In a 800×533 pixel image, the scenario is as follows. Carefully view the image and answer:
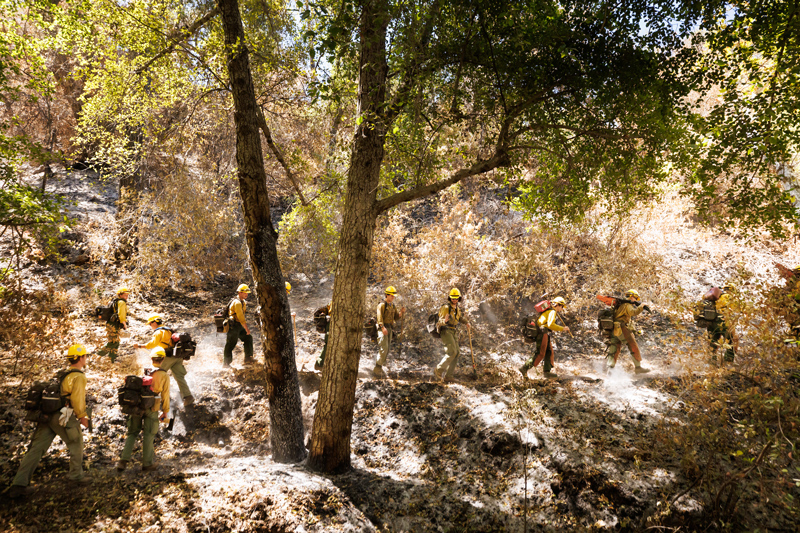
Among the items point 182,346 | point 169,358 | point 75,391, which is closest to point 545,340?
point 182,346


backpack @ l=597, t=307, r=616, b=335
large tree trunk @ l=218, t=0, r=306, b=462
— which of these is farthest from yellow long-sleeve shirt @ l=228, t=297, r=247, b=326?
backpack @ l=597, t=307, r=616, b=335

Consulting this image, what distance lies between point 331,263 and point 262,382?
6346mm

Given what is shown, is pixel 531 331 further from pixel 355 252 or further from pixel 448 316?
pixel 355 252

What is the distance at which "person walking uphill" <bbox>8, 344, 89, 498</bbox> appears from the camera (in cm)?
520

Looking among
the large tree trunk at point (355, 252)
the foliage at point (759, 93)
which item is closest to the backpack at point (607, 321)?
the foliage at point (759, 93)

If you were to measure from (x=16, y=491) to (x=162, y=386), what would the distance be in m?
2.10

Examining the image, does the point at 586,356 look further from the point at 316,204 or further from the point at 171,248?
the point at 171,248

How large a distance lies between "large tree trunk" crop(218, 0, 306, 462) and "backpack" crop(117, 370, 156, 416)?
1.83 m

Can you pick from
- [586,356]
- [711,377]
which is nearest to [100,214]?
[586,356]

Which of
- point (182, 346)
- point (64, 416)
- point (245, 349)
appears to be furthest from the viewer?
point (245, 349)

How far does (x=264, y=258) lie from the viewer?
6.15 meters

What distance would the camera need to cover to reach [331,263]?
47.8ft

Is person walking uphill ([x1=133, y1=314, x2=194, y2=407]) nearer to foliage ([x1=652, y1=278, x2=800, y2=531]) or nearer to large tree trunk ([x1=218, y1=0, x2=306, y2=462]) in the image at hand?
large tree trunk ([x1=218, y1=0, x2=306, y2=462])

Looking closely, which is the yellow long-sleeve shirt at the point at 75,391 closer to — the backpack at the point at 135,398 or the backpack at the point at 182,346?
the backpack at the point at 135,398
